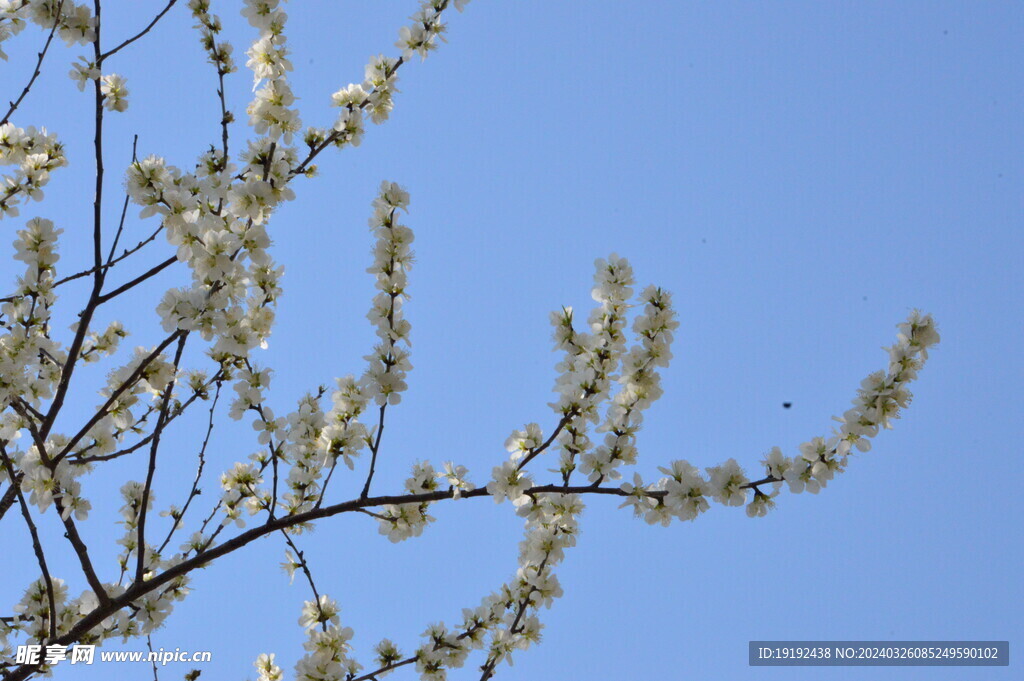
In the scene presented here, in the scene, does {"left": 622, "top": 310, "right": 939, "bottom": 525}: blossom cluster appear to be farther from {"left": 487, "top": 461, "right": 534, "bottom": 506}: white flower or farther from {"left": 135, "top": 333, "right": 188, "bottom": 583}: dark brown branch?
{"left": 135, "top": 333, "right": 188, "bottom": 583}: dark brown branch

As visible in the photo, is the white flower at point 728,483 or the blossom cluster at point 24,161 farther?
the blossom cluster at point 24,161

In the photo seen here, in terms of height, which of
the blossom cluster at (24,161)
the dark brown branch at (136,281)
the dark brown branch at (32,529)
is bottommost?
the dark brown branch at (32,529)

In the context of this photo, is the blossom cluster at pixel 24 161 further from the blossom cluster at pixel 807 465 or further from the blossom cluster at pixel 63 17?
the blossom cluster at pixel 807 465

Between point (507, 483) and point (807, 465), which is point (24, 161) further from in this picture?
point (807, 465)

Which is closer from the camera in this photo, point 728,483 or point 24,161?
point 728,483

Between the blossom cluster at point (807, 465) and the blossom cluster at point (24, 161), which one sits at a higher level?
the blossom cluster at point (24, 161)

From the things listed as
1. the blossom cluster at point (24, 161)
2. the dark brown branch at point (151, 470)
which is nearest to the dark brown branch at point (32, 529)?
the dark brown branch at point (151, 470)

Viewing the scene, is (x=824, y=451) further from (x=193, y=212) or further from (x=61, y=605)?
(x=61, y=605)

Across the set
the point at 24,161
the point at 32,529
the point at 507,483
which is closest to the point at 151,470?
the point at 32,529

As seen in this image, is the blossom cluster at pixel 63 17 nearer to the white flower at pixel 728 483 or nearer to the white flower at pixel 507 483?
the white flower at pixel 507 483

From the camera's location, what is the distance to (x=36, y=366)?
159 inches

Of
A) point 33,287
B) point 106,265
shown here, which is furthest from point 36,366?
point 106,265

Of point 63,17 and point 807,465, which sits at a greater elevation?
point 63,17

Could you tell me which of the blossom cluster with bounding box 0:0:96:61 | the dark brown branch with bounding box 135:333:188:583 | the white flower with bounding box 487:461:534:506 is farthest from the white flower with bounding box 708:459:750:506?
the blossom cluster with bounding box 0:0:96:61
